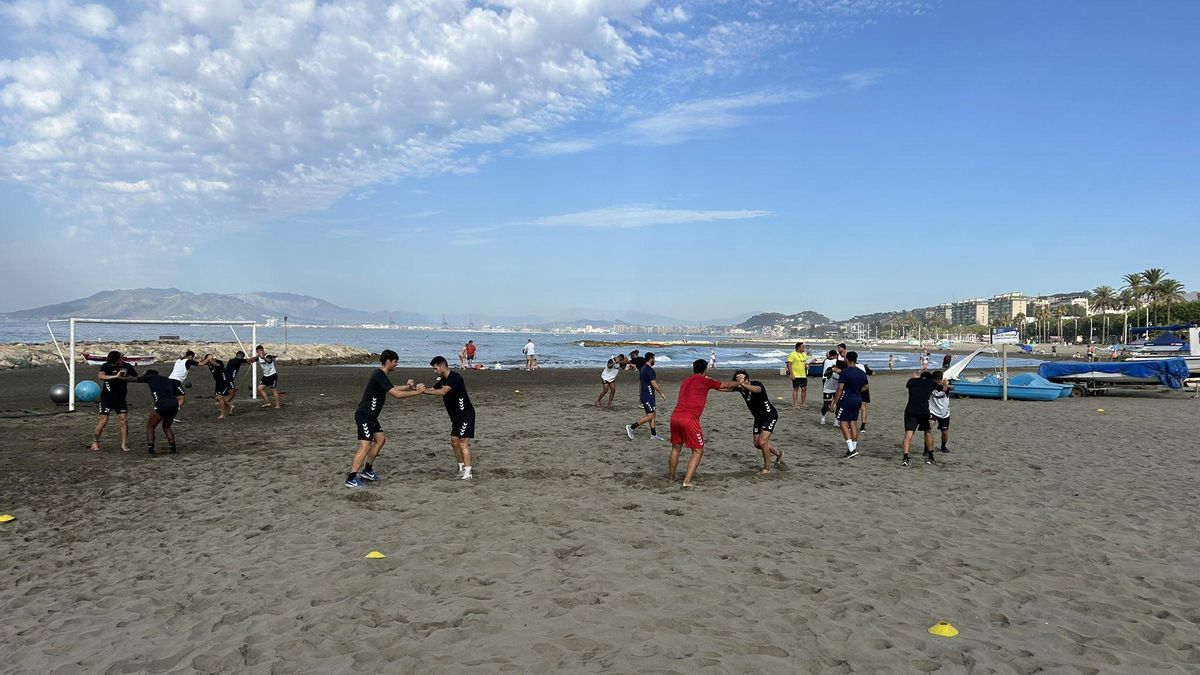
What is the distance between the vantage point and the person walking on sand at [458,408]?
9320mm

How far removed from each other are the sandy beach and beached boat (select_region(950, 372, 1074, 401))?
948 cm

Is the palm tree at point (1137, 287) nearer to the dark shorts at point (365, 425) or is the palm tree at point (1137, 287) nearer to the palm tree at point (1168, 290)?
the palm tree at point (1168, 290)

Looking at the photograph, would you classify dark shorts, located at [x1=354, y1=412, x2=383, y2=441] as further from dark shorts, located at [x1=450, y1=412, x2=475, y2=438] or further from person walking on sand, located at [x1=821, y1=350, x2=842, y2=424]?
person walking on sand, located at [x1=821, y1=350, x2=842, y2=424]

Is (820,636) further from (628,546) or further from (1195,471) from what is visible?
(1195,471)

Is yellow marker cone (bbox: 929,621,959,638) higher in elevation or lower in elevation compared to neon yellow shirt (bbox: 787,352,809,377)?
lower

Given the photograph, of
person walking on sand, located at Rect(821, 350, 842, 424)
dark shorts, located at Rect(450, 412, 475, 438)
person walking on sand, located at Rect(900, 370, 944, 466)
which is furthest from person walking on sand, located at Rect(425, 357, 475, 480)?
person walking on sand, located at Rect(821, 350, 842, 424)

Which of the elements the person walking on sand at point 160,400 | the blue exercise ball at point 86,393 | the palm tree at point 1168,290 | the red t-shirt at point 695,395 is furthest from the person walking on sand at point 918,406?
the palm tree at point 1168,290

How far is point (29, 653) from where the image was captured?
14.8ft

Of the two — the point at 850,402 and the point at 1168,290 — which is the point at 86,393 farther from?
the point at 1168,290

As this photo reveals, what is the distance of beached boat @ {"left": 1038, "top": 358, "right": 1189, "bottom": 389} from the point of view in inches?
885

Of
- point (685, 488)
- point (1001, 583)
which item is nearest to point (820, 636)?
point (1001, 583)

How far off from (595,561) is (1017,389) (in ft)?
64.8

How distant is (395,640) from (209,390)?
879 inches

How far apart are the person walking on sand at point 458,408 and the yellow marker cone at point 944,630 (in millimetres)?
6131
